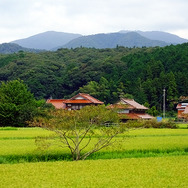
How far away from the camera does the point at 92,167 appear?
42.5 feet

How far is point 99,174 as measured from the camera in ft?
38.2

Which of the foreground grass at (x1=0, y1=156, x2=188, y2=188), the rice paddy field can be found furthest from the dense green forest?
the foreground grass at (x1=0, y1=156, x2=188, y2=188)

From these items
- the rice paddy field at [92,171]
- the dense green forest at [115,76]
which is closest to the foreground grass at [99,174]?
the rice paddy field at [92,171]

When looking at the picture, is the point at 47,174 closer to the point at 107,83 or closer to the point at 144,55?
the point at 107,83

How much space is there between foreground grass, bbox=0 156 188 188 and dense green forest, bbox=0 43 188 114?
5062cm

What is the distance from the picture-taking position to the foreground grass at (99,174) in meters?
10.2

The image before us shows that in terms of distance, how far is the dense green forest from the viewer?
67250 millimetres

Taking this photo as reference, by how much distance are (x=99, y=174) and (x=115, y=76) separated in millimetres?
66014

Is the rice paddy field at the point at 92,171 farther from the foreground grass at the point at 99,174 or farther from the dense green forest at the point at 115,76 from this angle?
the dense green forest at the point at 115,76

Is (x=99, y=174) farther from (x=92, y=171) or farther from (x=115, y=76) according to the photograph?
(x=115, y=76)

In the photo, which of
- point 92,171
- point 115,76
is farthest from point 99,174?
point 115,76

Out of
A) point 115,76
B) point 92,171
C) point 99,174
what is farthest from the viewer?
point 115,76

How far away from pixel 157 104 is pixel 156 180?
5524 centimetres

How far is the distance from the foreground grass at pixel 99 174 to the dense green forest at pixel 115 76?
166 feet
